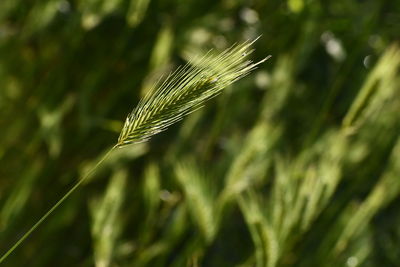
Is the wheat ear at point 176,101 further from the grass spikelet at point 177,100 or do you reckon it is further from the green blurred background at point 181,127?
the green blurred background at point 181,127

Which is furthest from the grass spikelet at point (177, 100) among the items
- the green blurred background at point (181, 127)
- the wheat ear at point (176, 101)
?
the green blurred background at point (181, 127)

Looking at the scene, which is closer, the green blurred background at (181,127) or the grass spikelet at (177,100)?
the grass spikelet at (177,100)

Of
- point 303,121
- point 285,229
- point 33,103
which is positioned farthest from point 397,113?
point 33,103

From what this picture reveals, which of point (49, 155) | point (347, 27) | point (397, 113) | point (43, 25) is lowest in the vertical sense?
point (397, 113)

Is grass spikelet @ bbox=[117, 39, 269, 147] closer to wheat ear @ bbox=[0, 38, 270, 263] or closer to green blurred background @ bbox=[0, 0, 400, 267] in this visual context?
wheat ear @ bbox=[0, 38, 270, 263]

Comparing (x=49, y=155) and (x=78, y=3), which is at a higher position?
(x=78, y=3)

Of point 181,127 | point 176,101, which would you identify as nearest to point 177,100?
point 176,101

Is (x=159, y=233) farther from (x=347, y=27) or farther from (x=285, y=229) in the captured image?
(x=347, y=27)

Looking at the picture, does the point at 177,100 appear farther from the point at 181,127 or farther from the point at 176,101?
the point at 181,127

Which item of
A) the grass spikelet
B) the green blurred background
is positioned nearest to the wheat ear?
the grass spikelet
